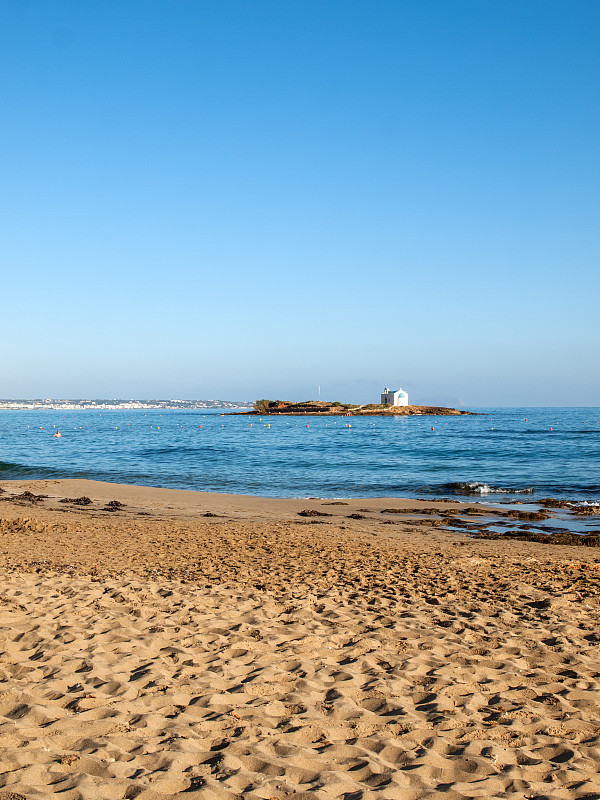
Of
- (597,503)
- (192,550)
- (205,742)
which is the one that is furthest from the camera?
(597,503)

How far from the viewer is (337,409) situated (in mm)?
127812

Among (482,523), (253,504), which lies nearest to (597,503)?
(482,523)

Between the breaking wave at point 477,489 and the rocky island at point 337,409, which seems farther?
the rocky island at point 337,409

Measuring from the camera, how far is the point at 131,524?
1512cm

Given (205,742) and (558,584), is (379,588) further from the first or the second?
(205,742)

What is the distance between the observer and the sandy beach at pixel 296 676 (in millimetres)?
3824

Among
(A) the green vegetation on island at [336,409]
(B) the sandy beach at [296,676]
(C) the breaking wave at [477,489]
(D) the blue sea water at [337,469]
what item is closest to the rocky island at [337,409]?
(A) the green vegetation on island at [336,409]

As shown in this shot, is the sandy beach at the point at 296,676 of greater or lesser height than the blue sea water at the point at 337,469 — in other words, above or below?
above

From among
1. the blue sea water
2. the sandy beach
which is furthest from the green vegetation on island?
the sandy beach

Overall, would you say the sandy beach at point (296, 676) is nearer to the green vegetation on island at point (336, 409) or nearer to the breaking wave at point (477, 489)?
the breaking wave at point (477, 489)

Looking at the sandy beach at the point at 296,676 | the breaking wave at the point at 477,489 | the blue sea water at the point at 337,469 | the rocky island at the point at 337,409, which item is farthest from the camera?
the rocky island at the point at 337,409

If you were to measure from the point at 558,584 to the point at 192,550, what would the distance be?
623 centimetres

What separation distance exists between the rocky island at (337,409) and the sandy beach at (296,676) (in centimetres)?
11487

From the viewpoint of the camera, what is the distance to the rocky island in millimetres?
125875
